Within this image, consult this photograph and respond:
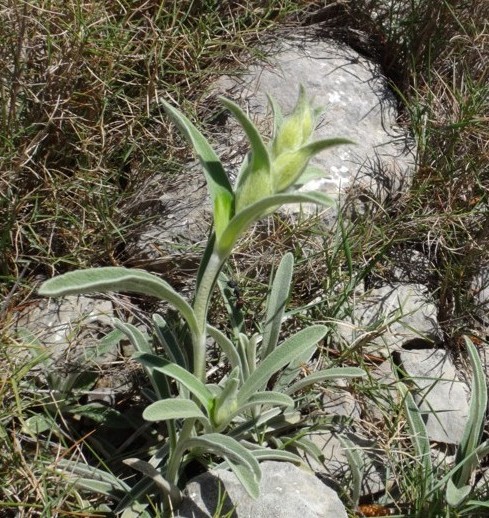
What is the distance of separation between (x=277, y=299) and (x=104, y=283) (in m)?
0.90

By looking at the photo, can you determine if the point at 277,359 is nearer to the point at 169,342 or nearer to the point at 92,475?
the point at 169,342

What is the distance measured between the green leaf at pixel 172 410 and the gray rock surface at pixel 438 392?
2.90 ft

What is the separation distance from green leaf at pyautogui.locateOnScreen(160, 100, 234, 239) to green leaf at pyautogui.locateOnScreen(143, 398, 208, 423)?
427mm

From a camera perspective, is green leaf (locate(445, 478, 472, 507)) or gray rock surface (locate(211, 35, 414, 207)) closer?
green leaf (locate(445, 478, 472, 507))

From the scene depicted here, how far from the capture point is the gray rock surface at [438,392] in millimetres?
2828

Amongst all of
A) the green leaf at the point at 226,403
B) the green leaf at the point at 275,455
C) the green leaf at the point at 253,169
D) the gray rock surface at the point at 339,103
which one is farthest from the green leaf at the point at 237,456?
the gray rock surface at the point at 339,103

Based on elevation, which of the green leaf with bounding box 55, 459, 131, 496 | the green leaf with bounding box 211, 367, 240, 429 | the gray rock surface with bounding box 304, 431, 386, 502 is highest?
the green leaf with bounding box 211, 367, 240, 429

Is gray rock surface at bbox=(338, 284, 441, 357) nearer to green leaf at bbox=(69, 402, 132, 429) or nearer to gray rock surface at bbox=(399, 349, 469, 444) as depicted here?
gray rock surface at bbox=(399, 349, 469, 444)

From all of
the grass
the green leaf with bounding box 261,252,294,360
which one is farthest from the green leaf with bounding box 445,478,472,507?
the green leaf with bounding box 261,252,294,360

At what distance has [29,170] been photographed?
293cm

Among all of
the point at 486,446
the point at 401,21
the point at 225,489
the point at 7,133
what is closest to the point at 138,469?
the point at 225,489

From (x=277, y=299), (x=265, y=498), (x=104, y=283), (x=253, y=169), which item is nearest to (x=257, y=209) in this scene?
(x=253, y=169)

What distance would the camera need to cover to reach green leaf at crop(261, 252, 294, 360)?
2631 mm

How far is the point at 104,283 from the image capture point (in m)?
1.85
